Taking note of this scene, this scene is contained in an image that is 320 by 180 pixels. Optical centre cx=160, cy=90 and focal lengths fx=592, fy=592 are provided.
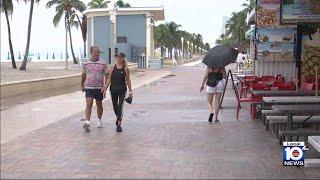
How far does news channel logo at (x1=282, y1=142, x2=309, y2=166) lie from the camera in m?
7.18

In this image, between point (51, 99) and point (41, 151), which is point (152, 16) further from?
point (41, 151)

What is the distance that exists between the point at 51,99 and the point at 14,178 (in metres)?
11.5

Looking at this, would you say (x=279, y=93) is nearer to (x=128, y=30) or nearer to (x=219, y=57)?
(x=219, y=57)

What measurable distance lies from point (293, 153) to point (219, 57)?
596 centimetres

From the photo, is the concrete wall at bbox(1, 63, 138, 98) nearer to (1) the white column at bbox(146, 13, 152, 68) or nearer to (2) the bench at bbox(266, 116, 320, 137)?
(2) the bench at bbox(266, 116, 320, 137)

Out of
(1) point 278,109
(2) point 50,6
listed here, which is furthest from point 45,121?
(2) point 50,6

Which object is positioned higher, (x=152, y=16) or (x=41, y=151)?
(x=152, y=16)

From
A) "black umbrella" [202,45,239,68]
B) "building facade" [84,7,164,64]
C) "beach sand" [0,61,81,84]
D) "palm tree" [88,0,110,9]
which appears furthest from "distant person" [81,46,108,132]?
"palm tree" [88,0,110,9]

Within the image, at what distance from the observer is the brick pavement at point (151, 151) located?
721cm

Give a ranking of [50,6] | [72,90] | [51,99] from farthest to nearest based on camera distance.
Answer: [50,6], [72,90], [51,99]

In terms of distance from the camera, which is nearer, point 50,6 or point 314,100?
point 314,100

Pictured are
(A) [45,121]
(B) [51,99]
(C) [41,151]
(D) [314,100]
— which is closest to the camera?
(C) [41,151]

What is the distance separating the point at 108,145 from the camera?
927 cm

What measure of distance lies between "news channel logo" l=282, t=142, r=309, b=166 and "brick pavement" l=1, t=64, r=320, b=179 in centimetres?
9
